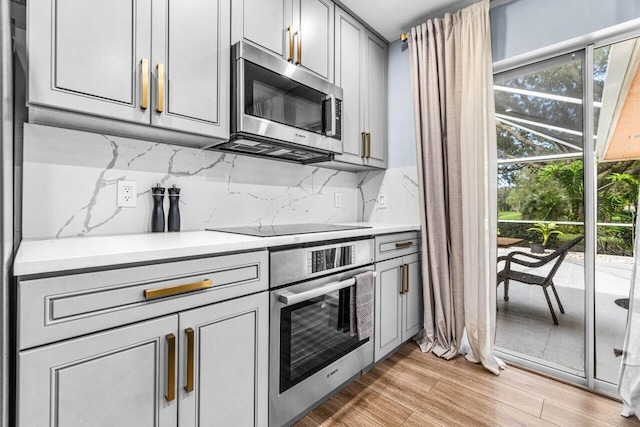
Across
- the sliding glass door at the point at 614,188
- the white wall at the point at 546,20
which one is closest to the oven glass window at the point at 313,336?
the sliding glass door at the point at 614,188

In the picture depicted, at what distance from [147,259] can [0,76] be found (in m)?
0.55

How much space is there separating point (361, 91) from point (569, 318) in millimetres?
2066

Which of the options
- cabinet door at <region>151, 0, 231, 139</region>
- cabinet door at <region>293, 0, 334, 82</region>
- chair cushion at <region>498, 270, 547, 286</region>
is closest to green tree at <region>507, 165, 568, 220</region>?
chair cushion at <region>498, 270, 547, 286</region>

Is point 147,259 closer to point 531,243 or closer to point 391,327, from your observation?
point 391,327

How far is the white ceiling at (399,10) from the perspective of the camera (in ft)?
6.85

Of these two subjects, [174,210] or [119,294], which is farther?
[174,210]

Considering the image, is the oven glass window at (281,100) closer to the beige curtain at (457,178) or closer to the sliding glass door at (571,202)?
the beige curtain at (457,178)

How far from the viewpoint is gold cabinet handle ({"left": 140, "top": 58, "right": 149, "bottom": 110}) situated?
122cm

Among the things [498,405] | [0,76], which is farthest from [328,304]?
[0,76]

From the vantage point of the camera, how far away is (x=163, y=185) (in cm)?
160

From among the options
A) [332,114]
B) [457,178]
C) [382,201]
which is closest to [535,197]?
[457,178]

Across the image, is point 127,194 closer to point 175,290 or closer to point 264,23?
point 175,290

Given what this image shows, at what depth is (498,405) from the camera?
1.64 m

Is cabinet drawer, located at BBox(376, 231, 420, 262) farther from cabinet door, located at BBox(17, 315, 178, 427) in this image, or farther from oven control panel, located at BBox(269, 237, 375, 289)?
cabinet door, located at BBox(17, 315, 178, 427)
